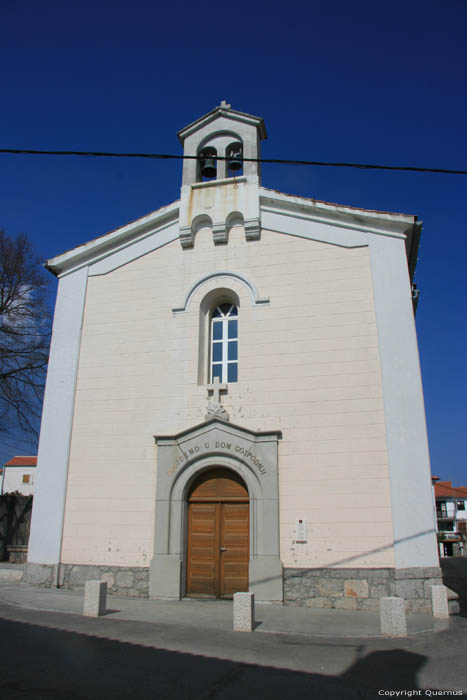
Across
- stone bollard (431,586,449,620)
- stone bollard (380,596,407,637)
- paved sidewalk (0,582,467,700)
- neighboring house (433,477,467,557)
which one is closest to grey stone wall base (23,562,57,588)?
paved sidewalk (0,582,467,700)

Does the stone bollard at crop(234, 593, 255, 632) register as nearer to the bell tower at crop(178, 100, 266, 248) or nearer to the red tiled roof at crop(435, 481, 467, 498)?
the bell tower at crop(178, 100, 266, 248)

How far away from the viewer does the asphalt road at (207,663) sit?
5434 millimetres

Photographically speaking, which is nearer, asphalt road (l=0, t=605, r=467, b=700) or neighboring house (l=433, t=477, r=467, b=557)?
asphalt road (l=0, t=605, r=467, b=700)

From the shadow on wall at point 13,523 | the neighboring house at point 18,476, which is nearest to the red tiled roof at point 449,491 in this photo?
the neighboring house at point 18,476

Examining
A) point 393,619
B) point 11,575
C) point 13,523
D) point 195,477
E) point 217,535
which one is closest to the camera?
point 393,619

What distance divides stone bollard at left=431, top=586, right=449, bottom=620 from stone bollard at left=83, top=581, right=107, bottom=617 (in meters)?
5.91

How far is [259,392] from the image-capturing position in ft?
39.9

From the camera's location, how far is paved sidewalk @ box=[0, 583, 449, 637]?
8.47m

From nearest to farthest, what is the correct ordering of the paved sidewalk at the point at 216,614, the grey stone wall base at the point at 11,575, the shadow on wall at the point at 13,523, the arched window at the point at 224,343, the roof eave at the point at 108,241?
the paved sidewalk at the point at 216,614, the grey stone wall base at the point at 11,575, the arched window at the point at 224,343, the roof eave at the point at 108,241, the shadow on wall at the point at 13,523

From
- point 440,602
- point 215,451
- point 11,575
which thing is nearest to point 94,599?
point 215,451

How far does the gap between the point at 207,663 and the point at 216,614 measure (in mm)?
3498

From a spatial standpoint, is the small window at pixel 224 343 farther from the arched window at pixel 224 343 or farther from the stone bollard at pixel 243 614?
the stone bollard at pixel 243 614

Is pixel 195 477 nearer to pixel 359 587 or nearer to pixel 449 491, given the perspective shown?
pixel 359 587

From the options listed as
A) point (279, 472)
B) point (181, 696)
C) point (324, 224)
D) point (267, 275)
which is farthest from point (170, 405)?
point (181, 696)
